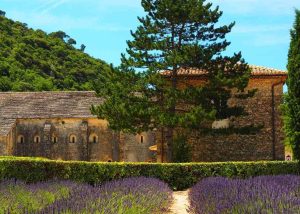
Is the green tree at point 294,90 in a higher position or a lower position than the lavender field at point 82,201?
higher

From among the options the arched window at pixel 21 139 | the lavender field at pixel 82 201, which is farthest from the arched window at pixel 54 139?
the lavender field at pixel 82 201

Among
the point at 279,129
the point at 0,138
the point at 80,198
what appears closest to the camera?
the point at 80,198

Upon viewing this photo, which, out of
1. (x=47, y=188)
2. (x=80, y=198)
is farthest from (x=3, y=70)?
(x=80, y=198)

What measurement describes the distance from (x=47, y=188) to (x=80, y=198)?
453 cm

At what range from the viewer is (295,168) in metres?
20.8

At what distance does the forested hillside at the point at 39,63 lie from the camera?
207 feet

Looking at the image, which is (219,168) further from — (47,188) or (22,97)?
(22,97)

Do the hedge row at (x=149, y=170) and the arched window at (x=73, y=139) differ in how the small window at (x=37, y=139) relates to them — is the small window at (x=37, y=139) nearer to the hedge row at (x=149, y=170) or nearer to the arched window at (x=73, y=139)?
the arched window at (x=73, y=139)

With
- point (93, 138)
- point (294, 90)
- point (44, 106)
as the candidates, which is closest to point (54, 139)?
point (44, 106)

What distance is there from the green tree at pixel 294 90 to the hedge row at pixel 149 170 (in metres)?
1.18

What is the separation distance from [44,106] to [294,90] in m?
23.0

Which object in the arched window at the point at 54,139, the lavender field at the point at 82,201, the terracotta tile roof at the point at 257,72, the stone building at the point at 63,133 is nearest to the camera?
the lavender field at the point at 82,201

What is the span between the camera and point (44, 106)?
39438 mm

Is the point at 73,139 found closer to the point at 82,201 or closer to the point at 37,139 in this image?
the point at 37,139
